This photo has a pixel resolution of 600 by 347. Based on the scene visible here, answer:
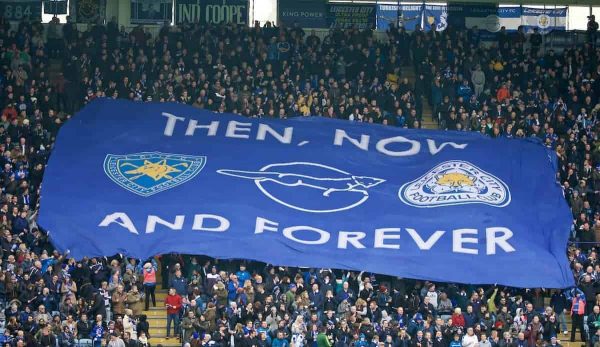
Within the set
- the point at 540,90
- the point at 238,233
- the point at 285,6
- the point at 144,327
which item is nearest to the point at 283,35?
the point at 285,6

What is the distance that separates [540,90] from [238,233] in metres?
10.7

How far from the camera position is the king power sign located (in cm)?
4512

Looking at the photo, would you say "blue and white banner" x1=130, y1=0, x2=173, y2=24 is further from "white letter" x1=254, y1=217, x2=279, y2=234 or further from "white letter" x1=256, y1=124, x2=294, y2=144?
"white letter" x1=254, y1=217, x2=279, y2=234

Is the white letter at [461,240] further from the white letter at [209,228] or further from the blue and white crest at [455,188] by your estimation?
the white letter at [209,228]

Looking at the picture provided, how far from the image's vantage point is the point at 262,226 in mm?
34750

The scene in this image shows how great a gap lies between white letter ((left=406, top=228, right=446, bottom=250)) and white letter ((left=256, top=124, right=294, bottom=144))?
4.15 meters

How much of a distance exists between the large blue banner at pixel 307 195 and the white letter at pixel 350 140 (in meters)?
0.04

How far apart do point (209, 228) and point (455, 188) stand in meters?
5.54

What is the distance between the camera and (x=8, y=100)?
38.8 m

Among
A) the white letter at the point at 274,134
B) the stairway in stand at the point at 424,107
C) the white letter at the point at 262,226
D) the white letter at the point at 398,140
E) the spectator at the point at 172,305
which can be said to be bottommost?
the spectator at the point at 172,305

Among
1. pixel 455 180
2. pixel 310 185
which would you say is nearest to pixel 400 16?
pixel 455 180

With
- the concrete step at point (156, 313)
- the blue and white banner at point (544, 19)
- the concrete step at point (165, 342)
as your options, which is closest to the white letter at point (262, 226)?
the concrete step at point (156, 313)

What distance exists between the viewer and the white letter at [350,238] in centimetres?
3441

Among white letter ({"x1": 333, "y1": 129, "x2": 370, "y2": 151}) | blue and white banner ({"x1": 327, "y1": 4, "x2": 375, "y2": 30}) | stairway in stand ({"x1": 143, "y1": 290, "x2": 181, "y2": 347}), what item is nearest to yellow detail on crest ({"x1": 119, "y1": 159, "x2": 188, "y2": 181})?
stairway in stand ({"x1": 143, "y1": 290, "x2": 181, "y2": 347})
